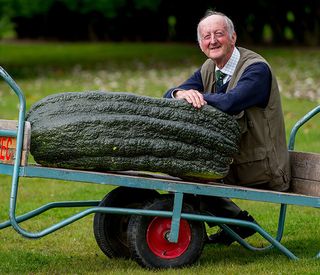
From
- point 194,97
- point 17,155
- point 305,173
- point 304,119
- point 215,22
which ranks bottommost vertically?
point 305,173

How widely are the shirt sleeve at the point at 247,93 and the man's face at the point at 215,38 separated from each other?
222mm

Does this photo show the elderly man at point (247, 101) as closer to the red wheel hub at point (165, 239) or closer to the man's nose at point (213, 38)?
the man's nose at point (213, 38)

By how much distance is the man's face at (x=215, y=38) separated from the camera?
6289 mm

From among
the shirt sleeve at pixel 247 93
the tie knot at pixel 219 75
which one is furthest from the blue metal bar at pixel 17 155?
the tie knot at pixel 219 75

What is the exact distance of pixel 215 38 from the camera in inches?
A: 248

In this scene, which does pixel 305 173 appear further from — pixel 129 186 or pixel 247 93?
pixel 129 186

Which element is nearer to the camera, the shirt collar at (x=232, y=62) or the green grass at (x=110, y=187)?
the green grass at (x=110, y=187)

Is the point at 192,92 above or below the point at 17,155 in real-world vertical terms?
above

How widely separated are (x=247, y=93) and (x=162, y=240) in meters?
1.12

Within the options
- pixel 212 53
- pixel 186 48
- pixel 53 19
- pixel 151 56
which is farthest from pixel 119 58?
pixel 212 53

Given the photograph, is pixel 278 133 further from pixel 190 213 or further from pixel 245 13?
pixel 245 13

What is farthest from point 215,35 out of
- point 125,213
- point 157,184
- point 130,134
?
point 125,213

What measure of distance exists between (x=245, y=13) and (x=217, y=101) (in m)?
30.2

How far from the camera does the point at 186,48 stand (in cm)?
3528
